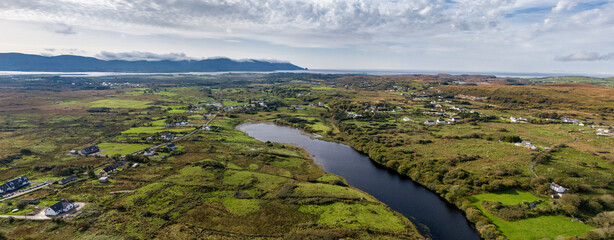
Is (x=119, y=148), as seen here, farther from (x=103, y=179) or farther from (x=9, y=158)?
(x=103, y=179)

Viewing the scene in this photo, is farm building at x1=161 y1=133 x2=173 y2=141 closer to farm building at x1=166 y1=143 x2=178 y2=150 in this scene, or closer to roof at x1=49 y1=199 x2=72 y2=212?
farm building at x1=166 y1=143 x2=178 y2=150

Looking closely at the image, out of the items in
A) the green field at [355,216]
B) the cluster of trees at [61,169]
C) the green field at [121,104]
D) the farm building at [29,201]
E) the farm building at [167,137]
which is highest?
the green field at [121,104]

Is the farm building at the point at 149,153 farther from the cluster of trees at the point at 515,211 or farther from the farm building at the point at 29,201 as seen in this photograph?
the cluster of trees at the point at 515,211

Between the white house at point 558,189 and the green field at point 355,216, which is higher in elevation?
the white house at point 558,189

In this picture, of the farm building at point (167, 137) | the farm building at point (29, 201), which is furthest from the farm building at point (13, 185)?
the farm building at point (167, 137)

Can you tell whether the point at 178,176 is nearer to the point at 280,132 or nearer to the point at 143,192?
the point at 143,192

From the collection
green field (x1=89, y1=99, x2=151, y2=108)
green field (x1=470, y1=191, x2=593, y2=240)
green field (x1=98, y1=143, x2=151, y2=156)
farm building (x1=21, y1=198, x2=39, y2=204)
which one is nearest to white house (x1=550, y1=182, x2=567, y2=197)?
green field (x1=470, y1=191, x2=593, y2=240)
